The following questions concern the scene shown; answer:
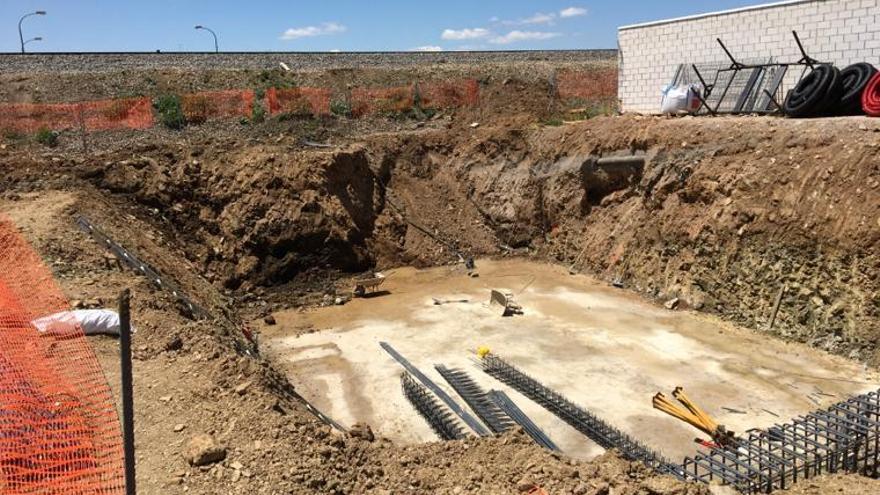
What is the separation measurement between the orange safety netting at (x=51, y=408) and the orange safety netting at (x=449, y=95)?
20757 millimetres

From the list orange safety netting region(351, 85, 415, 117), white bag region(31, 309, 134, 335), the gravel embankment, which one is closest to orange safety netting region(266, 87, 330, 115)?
orange safety netting region(351, 85, 415, 117)

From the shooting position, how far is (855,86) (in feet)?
51.8

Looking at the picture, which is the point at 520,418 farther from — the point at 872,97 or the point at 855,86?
the point at 855,86

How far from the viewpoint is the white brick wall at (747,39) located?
17.3 meters

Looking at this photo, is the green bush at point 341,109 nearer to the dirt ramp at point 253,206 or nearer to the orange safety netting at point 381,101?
the orange safety netting at point 381,101

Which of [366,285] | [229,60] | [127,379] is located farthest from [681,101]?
[229,60]

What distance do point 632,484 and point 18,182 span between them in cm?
1676

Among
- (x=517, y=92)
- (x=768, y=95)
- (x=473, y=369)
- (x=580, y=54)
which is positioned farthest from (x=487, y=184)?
(x=580, y=54)

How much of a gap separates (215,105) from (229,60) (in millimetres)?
10296

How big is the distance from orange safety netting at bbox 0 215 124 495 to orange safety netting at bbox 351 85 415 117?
712 inches

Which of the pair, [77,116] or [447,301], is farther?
[77,116]

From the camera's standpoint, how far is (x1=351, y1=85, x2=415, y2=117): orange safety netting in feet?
89.2

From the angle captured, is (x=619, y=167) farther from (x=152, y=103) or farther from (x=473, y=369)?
(x=152, y=103)

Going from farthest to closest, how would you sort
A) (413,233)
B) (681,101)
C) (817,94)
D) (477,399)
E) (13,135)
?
(13,135)
(413,233)
(681,101)
(817,94)
(477,399)
